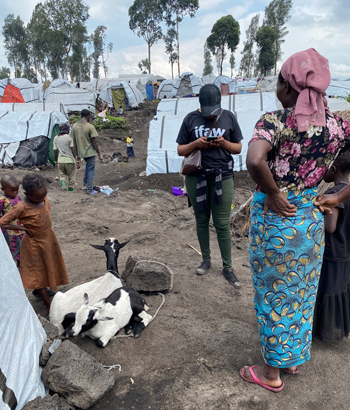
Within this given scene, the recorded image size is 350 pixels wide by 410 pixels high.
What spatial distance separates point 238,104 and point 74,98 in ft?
42.1

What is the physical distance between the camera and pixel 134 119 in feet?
61.9

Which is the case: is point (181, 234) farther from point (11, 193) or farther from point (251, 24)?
point (251, 24)

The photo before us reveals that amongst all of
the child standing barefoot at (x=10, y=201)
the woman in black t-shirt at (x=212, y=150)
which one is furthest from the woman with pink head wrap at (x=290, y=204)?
the child standing barefoot at (x=10, y=201)

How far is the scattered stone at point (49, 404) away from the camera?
1491 mm

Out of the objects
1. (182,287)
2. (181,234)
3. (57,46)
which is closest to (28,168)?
(181,234)

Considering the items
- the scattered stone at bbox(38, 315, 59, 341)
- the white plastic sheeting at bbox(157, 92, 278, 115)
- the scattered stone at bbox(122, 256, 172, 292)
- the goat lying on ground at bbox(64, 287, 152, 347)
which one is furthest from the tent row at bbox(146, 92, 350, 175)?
the scattered stone at bbox(38, 315, 59, 341)

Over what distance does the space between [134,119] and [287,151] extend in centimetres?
1843

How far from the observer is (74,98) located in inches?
789

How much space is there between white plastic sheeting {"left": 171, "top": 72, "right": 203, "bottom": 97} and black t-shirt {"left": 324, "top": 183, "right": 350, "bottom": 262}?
81.0ft

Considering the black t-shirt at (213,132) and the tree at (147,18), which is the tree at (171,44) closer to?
the tree at (147,18)

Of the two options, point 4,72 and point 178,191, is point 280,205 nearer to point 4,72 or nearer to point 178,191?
point 178,191

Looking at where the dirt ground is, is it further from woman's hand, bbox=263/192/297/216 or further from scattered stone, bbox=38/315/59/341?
woman's hand, bbox=263/192/297/216

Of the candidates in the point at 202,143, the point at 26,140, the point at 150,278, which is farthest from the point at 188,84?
the point at 150,278

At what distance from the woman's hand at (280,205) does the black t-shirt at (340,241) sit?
68 cm
